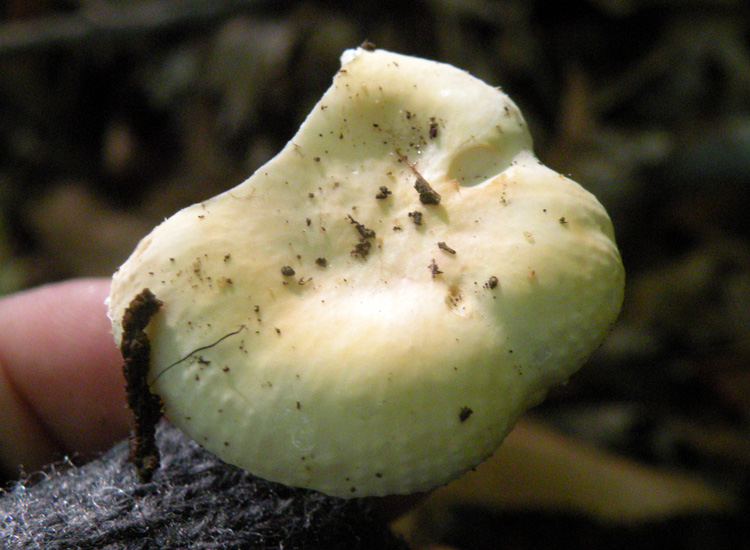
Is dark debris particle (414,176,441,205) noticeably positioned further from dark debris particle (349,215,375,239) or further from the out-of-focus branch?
the out-of-focus branch

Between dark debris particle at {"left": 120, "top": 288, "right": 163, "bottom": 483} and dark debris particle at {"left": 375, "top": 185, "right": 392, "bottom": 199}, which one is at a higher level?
dark debris particle at {"left": 375, "top": 185, "right": 392, "bottom": 199}

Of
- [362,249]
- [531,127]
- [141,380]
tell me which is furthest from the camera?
[531,127]

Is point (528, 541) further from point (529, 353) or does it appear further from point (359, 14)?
point (359, 14)

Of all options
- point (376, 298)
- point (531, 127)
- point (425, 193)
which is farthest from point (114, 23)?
point (376, 298)

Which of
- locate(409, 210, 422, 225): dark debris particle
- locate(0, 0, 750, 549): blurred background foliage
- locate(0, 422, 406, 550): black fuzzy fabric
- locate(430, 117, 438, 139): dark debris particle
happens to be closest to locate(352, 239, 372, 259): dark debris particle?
locate(409, 210, 422, 225): dark debris particle

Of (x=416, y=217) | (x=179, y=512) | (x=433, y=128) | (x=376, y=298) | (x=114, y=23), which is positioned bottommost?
(x=179, y=512)

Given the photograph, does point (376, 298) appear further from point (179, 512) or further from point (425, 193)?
point (179, 512)
